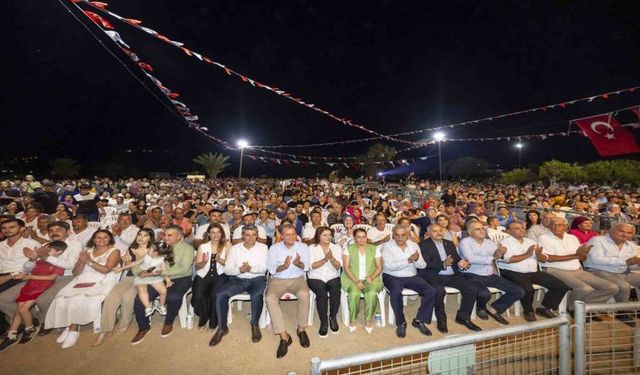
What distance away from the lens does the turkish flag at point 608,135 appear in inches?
295

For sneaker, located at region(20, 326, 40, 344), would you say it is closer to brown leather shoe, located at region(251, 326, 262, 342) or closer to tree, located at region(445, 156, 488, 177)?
brown leather shoe, located at region(251, 326, 262, 342)

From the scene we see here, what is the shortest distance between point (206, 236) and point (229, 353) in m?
1.64

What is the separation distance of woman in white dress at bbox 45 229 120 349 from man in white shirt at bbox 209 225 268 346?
4.58ft

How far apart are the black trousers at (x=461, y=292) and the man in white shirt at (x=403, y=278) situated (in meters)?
0.12

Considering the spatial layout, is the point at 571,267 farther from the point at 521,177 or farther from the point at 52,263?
the point at 521,177

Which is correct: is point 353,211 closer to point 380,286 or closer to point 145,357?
point 380,286

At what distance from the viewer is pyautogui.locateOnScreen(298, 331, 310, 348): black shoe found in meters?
3.42

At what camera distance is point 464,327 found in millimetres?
3900

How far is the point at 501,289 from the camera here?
400 centimetres

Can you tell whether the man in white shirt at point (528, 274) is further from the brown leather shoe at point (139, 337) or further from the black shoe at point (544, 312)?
the brown leather shoe at point (139, 337)

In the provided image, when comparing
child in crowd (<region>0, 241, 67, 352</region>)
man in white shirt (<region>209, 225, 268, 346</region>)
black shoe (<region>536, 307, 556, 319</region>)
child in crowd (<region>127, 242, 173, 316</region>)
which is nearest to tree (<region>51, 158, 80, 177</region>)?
child in crowd (<region>0, 241, 67, 352</region>)

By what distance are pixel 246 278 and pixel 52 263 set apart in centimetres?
246

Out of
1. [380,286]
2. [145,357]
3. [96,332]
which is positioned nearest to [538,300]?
[380,286]

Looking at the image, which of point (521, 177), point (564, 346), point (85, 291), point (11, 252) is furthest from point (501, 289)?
point (521, 177)
